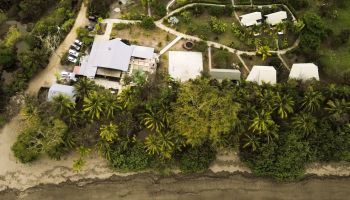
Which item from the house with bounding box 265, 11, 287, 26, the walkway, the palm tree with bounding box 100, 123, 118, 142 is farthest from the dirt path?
the house with bounding box 265, 11, 287, 26

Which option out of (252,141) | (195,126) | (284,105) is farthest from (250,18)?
(195,126)

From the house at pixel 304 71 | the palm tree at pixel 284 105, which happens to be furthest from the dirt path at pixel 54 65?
the house at pixel 304 71

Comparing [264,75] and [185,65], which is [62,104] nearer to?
[185,65]

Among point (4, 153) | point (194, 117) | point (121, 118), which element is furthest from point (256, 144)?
point (4, 153)

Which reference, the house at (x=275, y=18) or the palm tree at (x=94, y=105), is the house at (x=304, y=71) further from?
the palm tree at (x=94, y=105)

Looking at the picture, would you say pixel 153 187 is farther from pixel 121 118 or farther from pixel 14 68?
pixel 14 68

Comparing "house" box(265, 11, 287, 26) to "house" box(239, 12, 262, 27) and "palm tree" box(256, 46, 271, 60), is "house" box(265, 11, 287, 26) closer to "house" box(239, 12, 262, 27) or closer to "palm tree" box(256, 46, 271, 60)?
"house" box(239, 12, 262, 27)
